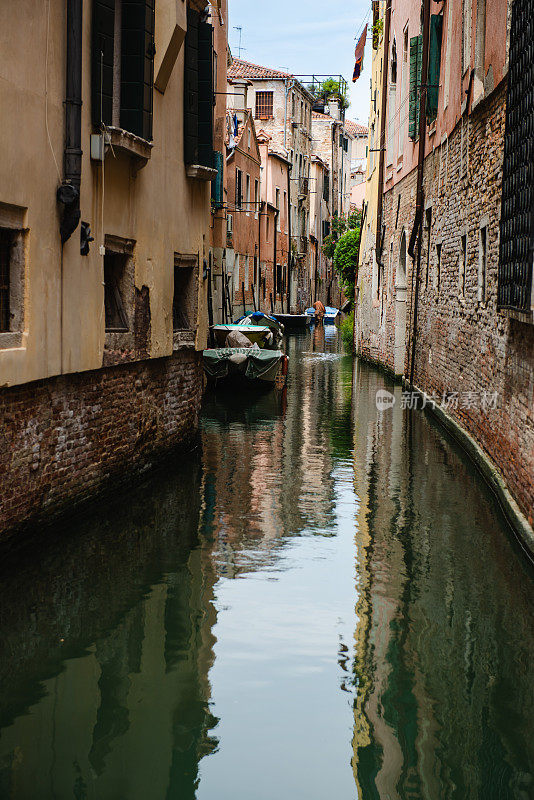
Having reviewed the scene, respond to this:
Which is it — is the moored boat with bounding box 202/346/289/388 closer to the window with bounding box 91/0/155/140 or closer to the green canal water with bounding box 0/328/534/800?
the green canal water with bounding box 0/328/534/800

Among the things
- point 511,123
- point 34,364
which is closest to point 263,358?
point 511,123

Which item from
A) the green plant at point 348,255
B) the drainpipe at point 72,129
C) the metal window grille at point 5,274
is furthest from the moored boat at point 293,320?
the metal window grille at point 5,274

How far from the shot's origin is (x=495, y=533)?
819 cm

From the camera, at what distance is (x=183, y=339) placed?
1114cm

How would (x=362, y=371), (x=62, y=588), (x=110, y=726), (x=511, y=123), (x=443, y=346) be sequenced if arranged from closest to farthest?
(x=110, y=726), (x=62, y=588), (x=511, y=123), (x=443, y=346), (x=362, y=371)

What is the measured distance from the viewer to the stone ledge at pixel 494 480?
297 inches

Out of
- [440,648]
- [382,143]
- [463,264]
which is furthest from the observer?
[382,143]

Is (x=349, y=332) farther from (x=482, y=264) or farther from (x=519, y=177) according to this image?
(x=519, y=177)

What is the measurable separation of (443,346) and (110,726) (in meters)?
11.1

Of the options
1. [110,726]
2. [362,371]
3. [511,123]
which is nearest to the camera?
[110,726]

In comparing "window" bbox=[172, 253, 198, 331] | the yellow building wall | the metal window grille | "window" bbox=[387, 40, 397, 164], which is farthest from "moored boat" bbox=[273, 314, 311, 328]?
the metal window grille

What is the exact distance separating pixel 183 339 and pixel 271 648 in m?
6.04

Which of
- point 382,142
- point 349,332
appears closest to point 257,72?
point 349,332

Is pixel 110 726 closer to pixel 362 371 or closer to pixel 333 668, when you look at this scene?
pixel 333 668
